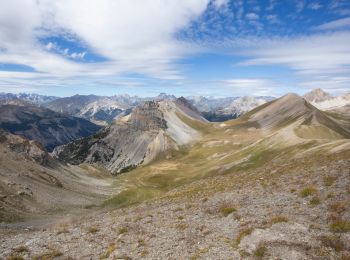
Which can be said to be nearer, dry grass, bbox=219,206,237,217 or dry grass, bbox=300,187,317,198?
dry grass, bbox=219,206,237,217

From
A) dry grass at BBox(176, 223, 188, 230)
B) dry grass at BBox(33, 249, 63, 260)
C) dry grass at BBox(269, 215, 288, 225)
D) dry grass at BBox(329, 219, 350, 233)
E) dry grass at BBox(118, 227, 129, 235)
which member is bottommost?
dry grass at BBox(33, 249, 63, 260)

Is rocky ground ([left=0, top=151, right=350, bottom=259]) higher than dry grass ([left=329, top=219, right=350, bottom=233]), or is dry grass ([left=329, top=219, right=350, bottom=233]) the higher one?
dry grass ([left=329, top=219, right=350, bottom=233])

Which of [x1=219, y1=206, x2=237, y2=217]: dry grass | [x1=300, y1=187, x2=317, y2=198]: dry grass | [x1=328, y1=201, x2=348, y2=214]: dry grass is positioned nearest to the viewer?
[x1=328, y1=201, x2=348, y2=214]: dry grass

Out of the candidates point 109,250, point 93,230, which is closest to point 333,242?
point 109,250

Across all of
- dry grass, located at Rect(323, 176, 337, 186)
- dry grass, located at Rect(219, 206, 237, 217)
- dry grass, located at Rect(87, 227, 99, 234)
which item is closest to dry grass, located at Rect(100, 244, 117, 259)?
dry grass, located at Rect(87, 227, 99, 234)

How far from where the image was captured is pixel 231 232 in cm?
2980

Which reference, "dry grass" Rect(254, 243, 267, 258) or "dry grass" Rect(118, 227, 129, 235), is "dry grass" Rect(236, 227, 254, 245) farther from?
"dry grass" Rect(118, 227, 129, 235)

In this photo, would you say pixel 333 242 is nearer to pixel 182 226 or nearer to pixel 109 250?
pixel 182 226

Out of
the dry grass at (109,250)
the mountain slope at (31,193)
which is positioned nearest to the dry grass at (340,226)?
the dry grass at (109,250)

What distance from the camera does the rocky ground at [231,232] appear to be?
25.4 m

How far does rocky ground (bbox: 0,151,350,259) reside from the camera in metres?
25.4

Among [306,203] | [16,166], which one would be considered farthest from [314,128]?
[306,203]

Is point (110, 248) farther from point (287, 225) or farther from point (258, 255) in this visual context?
point (287, 225)

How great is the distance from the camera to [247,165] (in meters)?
122
